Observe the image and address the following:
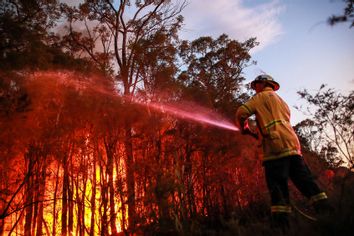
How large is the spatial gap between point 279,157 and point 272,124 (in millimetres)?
379

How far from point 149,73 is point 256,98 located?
10531mm

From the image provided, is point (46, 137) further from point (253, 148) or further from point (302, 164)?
point (253, 148)

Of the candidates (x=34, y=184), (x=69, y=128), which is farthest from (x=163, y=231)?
(x=34, y=184)

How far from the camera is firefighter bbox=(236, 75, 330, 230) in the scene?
2.80 metres

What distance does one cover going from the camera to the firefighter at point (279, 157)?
9.20 feet

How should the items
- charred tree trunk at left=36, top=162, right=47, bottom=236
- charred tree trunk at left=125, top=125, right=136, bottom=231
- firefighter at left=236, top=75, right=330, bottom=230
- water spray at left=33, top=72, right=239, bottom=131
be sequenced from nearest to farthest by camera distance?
firefighter at left=236, top=75, right=330, bottom=230
charred tree trunk at left=125, top=125, right=136, bottom=231
charred tree trunk at left=36, top=162, right=47, bottom=236
water spray at left=33, top=72, right=239, bottom=131

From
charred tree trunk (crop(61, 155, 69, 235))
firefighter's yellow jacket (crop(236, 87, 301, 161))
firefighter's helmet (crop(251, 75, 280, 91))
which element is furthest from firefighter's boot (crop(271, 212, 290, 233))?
charred tree trunk (crop(61, 155, 69, 235))

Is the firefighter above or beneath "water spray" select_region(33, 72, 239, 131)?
beneath

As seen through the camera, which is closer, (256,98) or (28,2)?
(256,98)

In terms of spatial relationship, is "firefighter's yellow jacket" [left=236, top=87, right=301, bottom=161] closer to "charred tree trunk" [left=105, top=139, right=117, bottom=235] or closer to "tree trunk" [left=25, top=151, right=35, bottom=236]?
"charred tree trunk" [left=105, top=139, right=117, bottom=235]

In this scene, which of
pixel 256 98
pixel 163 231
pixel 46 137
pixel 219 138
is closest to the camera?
pixel 256 98

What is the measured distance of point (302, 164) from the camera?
2998mm

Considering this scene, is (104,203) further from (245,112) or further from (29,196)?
(245,112)

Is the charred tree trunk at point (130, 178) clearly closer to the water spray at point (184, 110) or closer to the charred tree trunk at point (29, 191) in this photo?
the water spray at point (184, 110)
